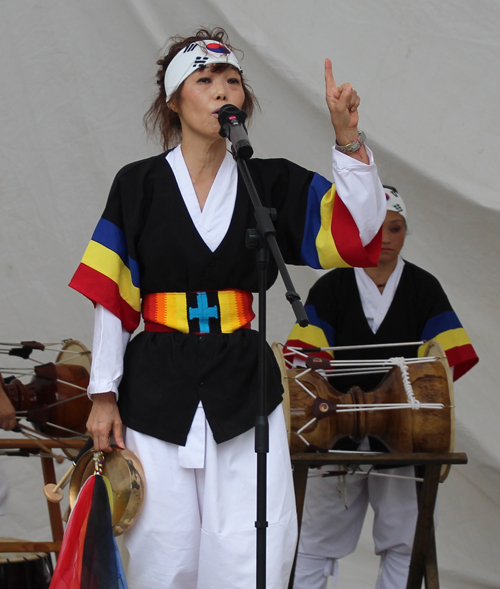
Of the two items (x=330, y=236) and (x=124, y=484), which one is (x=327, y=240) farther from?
(x=124, y=484)

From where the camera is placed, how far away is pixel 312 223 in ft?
5.57

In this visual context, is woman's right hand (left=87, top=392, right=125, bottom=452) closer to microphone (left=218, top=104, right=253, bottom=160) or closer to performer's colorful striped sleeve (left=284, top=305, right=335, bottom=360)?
microphone (left=218, top=104, right=253, bottom=160)

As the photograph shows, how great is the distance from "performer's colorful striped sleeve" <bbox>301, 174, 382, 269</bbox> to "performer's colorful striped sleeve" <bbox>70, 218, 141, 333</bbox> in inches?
14.9

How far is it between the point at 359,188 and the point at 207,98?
37 centimetres

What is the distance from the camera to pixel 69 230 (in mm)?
3072

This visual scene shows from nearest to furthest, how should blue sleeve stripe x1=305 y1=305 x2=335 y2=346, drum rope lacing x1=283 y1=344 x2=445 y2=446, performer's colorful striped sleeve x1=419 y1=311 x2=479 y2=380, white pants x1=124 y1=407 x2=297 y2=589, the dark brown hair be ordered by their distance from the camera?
white pants x1=124 y1=407 x2=297 y2=589 < the dark brown hair < drum rope lacing x1=283 y1=344 x2=445 y2=446 < performer's colorful striped sleeve x1=419 y1=311 x2=479 y2=380 < blue sleeve stripe x1=305 y1=305 x2=335 y2=346

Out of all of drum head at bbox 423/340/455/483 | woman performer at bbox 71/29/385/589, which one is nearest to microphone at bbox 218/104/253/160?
woman performer at bbox 71/29/385/589

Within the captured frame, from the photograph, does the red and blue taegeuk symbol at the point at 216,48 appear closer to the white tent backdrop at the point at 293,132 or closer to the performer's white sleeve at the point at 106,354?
the performer's white sleeve at the point at 106,354

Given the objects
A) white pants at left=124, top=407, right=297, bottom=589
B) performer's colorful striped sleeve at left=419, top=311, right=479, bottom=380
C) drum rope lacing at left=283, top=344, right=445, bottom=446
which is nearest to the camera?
white pants at left=124, top=407, right=297, bottom=589

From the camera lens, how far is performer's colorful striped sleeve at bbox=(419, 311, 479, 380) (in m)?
2.47

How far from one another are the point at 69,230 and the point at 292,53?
109 cm

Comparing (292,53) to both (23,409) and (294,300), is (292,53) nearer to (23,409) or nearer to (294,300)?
(23,409)

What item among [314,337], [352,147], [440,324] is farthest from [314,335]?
[352,147]

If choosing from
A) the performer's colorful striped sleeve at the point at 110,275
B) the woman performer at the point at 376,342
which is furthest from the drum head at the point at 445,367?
the performer's colorful striped sleeve at the point at 110,275
